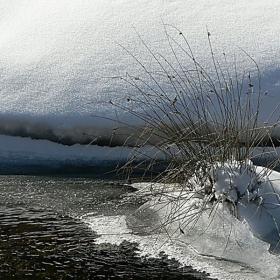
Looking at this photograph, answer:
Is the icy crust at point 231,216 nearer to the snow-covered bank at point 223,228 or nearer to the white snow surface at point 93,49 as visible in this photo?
the snow-covered bank at point 223,228

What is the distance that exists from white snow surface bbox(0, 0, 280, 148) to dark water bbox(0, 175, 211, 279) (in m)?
0.60

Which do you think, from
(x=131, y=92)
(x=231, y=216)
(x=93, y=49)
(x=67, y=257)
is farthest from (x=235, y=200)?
(x=93, y=49)

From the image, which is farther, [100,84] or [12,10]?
[12,10]

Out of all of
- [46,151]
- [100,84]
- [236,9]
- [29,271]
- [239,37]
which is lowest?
[29,271]

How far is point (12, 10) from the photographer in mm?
8328

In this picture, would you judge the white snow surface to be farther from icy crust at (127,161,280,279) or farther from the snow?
icy crust at (127,161,280,279)

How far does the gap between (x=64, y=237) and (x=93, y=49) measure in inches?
134

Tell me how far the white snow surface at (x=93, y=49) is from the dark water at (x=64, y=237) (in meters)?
0.60

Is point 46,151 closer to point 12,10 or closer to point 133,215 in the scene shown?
point 133,215

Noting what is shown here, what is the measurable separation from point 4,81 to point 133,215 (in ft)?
9.26

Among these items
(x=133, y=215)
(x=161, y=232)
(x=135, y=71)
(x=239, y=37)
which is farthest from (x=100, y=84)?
(x=161, y=232)

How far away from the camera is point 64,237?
3100mm

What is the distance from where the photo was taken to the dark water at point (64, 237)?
104 inches

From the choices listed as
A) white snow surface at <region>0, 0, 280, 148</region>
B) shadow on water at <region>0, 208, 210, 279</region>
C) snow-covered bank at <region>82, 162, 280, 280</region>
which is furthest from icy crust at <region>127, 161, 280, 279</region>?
white snow surface at <region>0, 0, 280, 148</region>
